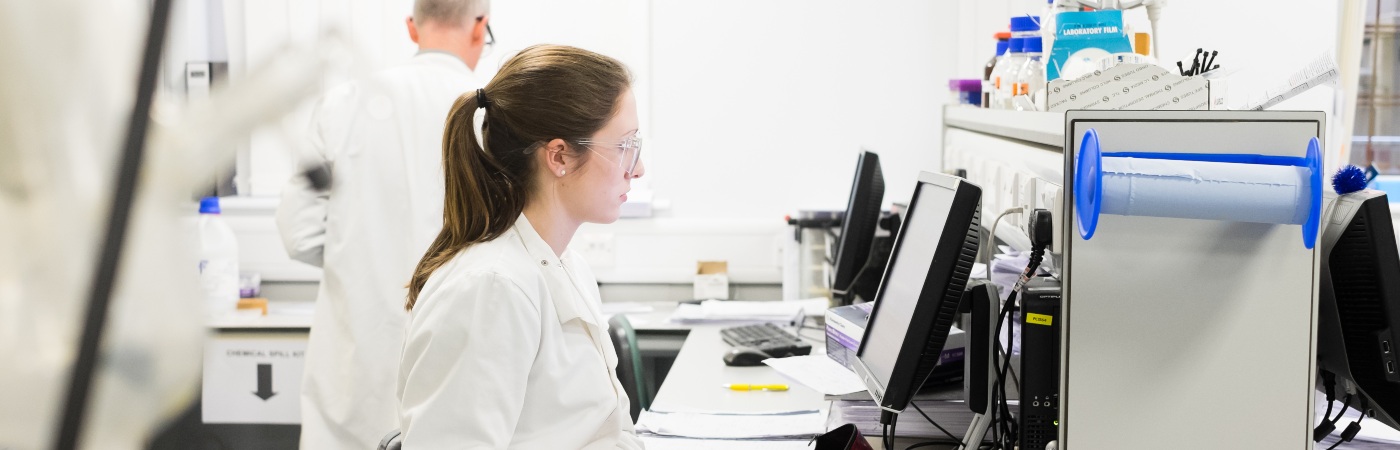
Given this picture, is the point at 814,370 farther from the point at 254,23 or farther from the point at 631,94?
the point at 254,23

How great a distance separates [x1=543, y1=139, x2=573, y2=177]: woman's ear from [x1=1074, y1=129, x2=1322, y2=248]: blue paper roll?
0.61 metres

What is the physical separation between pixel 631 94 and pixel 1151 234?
654 mm

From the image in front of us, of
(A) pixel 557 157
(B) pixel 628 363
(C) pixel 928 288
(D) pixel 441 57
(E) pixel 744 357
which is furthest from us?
(D) pixel 441 57

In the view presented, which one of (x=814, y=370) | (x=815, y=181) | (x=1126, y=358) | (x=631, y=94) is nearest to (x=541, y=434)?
(x=631, y=94)

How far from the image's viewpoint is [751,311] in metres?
2.73

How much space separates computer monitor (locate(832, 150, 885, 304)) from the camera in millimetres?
2285

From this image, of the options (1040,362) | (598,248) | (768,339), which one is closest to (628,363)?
(768,339)

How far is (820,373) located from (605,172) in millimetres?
781

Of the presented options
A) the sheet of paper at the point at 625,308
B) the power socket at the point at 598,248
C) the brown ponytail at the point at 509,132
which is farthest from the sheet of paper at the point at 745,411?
the power socket at the point at 598,248

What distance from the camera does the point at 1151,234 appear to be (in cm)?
101

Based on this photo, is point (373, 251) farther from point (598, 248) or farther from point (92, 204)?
point (92, 204)

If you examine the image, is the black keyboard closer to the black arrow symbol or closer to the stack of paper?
the stack of paper

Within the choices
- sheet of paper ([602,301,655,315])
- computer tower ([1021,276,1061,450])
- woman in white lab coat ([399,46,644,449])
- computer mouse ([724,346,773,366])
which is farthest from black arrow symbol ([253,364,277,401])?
computer tower ([1021,276,1061,450])

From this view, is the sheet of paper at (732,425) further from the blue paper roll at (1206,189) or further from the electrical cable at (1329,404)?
the blue paper roll at (1206,189)
